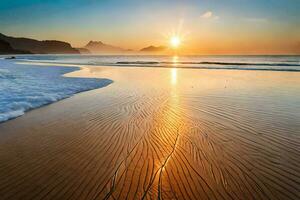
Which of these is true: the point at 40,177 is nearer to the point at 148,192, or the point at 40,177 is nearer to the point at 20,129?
the point at 148,192

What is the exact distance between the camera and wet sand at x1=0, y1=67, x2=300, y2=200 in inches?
130

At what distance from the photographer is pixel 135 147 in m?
4.76

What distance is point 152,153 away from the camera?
14.7ft

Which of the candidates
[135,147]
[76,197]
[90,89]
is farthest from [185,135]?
[90,89]

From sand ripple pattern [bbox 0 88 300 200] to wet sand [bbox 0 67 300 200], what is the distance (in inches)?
0.7

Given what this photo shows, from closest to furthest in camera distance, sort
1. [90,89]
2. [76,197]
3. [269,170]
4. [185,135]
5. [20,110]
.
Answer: [76,197] < [269,170] < [185,135] < [20,110] < [90,89]

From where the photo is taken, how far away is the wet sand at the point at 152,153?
3305mm

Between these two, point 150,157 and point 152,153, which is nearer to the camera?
point 150,157

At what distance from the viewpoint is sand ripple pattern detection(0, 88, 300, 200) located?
3284 millimetres

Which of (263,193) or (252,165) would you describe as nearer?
(263,193)

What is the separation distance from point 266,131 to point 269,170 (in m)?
2.11

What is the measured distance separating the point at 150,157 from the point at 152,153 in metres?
0.18

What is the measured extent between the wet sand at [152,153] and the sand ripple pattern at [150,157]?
0.02 m

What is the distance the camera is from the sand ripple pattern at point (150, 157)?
10.8 feet
